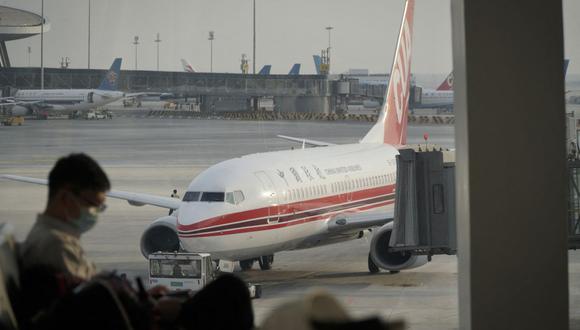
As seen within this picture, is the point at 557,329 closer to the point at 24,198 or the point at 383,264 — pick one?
the point at 383,264

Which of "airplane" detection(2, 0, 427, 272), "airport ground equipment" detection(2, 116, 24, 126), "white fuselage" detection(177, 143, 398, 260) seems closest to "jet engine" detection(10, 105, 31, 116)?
"airport ground equipment" detection(2, 116, 24, 126)

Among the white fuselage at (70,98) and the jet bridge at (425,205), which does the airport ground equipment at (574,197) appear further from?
the white fuselage at (70,98)

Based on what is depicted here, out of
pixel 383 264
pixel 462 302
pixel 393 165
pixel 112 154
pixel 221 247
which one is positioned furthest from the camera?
pixel 112 154

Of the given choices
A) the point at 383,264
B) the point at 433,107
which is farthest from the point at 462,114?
the point at 433,107

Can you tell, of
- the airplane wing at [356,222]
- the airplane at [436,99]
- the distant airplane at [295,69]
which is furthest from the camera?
the airplane at [436,99]

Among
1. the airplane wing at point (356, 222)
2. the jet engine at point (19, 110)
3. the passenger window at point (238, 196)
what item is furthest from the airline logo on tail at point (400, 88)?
the jet engine at point (19, 110)

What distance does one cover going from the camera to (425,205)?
38.1 ft

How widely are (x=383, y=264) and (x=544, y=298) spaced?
563 inches

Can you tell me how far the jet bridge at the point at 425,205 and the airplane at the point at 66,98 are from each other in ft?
169

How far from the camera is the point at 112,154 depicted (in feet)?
180

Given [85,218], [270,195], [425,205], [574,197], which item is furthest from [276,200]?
[85,218]

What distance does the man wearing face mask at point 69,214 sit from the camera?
3338 mm

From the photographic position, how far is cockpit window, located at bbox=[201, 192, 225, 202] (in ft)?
60.6

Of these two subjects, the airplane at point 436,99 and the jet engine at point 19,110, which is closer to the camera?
the jet engine at point 19,110
